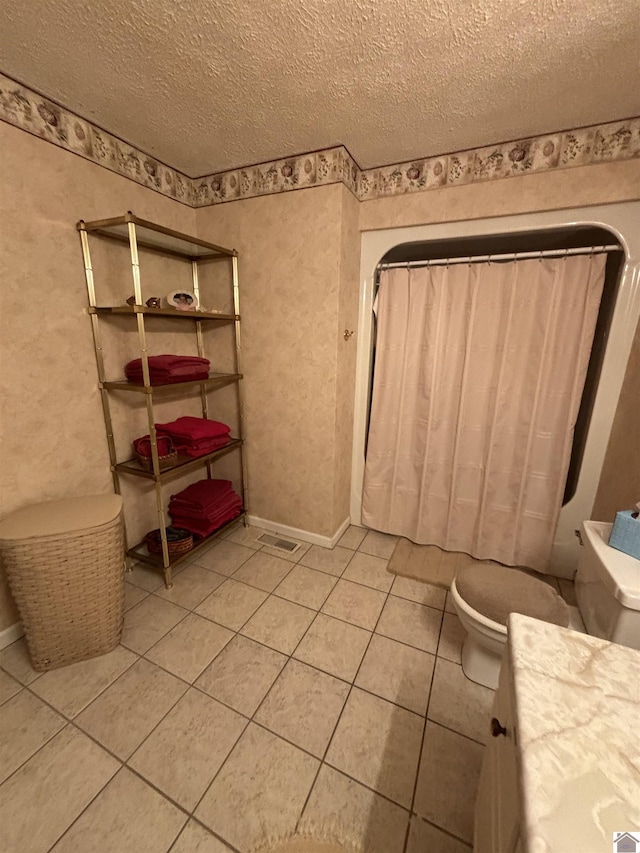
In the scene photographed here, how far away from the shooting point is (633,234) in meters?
1.55

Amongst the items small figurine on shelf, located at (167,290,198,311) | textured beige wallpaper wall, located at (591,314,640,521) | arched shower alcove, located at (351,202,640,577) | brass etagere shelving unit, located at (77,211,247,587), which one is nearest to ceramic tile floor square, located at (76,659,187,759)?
brass etagere shelving unit, located at (77,211,247,587)

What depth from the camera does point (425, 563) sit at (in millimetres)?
2057

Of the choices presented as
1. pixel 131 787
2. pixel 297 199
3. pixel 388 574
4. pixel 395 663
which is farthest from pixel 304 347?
pixel 131 787

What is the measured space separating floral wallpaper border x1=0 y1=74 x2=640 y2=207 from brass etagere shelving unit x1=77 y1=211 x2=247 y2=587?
30cm

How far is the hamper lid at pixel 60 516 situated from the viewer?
4.22 ft

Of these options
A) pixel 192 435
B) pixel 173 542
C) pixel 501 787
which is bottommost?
pixel 173 542

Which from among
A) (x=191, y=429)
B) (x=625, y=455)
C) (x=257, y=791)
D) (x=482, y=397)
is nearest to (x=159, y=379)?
(x=191, y=429)

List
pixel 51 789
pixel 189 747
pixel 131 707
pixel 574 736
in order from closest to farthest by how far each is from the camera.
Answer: pixel 574 736
pixel 51 789
pixel 189 747
pixel 131 707

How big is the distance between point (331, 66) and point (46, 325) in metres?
1.51

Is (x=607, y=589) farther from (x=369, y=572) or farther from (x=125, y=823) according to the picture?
(x=125, y=823)

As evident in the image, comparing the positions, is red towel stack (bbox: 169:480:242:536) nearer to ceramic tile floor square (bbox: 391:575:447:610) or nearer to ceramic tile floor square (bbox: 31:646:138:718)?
ceramic tile floor square (bbox: 31:646:138:718)

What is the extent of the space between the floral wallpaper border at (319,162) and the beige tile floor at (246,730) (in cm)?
214

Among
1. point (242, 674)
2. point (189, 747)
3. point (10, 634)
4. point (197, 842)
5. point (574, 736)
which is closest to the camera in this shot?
point (574, 736)

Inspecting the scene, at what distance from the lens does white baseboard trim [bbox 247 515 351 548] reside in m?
2.22
